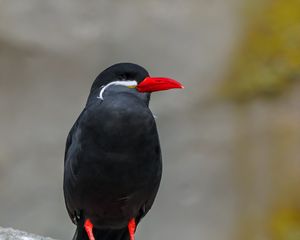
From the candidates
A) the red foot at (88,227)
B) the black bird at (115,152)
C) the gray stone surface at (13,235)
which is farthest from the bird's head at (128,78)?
the gray stone surface at (13,235)

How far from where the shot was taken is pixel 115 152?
510 cm

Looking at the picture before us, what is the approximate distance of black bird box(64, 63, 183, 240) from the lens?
16.7 feet

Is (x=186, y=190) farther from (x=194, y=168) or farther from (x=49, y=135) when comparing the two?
(x=49, y=135)

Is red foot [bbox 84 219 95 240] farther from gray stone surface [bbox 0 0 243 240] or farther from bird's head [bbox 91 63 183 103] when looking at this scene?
gray stone surface [bbox 0 0 243 240]

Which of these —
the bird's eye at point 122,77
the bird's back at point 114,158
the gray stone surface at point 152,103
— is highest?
the bird's eye at point 122,77

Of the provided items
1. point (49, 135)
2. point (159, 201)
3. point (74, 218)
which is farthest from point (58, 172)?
point (74, 218)

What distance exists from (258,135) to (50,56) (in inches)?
71.3

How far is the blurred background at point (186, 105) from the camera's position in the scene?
797 centimetres

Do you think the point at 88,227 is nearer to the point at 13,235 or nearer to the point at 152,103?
the point at 13,235

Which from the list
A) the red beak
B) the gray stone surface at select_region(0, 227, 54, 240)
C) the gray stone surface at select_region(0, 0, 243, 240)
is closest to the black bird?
the red beak

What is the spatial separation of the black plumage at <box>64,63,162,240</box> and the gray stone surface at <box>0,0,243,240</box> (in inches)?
102

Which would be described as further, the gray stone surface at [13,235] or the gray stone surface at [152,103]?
the gray stone surface at [152,103]

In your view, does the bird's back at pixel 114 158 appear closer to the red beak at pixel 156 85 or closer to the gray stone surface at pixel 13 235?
the red beak at pixel 156 85

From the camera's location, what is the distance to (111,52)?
8.01m
